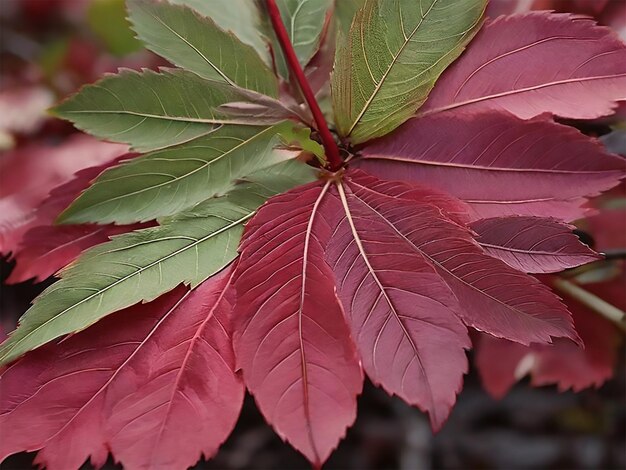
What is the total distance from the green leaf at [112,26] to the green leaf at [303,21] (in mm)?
689

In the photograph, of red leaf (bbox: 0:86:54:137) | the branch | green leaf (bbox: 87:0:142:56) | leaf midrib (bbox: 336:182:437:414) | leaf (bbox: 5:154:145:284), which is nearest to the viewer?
leaf midrib (bbox: 336:182:437:414)

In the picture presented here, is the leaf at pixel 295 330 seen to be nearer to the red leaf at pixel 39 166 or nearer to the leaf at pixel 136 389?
the leaf at pixel 136 389

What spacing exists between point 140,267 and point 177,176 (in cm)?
7

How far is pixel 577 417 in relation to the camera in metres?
1.25

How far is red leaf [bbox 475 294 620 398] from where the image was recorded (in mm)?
648

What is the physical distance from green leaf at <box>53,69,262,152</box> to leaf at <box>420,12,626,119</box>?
15 cm

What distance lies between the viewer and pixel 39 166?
2.60ft

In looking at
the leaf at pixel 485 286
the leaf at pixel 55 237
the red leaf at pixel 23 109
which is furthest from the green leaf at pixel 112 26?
the leaf at pixel 485 286

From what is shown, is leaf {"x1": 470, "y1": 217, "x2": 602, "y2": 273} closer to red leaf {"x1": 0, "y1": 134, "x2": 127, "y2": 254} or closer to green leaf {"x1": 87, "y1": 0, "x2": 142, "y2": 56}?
red leaf {"x1": 0, "y1": 134, "x2": 127, "y2": 254}

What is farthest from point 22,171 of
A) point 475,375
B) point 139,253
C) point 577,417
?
point 577,417

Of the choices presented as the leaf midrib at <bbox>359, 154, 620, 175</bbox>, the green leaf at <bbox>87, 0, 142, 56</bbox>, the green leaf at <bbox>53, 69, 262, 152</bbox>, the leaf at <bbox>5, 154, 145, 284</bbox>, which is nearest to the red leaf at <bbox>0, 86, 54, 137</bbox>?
the green leaf at <bbox>87, 0, 142, 56</bbox>

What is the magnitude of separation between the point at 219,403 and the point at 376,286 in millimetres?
123

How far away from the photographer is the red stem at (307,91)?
0.44 metres

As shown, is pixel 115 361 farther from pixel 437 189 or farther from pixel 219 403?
pixel 437 189
